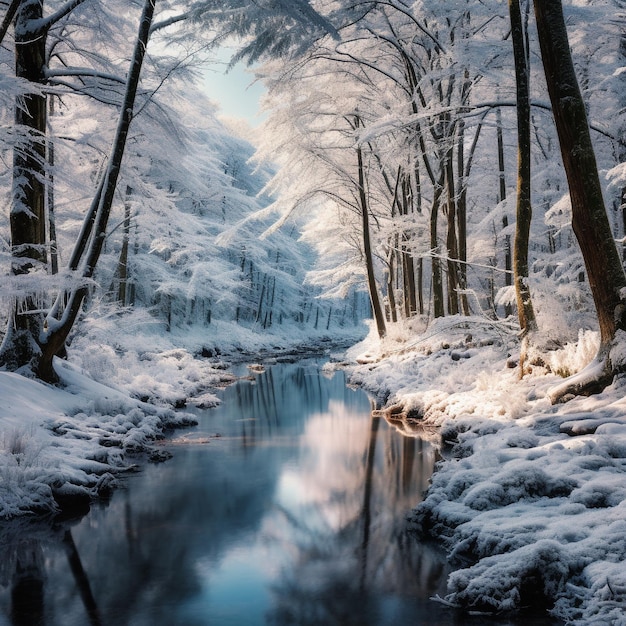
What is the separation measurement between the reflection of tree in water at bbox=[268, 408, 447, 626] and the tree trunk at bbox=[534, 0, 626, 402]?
9.33 feet

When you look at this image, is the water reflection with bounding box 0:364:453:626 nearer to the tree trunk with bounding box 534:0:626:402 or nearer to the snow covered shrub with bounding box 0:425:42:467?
the snow covered shrub with bounding box 0:425:42:467

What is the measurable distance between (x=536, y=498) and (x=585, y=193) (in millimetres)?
3852

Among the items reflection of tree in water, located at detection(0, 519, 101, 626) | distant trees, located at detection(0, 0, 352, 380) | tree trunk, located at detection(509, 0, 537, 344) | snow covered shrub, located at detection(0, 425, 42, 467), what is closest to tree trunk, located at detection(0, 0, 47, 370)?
distant trees, located at detection(0, 0, 352, 380)

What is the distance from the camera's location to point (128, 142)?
1041 centimetres

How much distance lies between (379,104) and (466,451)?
1329 centimetres

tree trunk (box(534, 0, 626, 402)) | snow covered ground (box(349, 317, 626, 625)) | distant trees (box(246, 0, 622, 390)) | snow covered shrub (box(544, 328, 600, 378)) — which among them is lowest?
snow covered ground (box(349, 317, 626, 625))

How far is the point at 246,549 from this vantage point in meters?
4.91

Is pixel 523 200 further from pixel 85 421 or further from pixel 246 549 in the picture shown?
pixel 85 421

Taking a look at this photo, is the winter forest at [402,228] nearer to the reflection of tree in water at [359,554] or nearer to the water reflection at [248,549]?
the reflection of tree in water at [359,554]

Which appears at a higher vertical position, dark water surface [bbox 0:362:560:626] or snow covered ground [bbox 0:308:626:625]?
snow covered ground [bbox 0:308:626:625]

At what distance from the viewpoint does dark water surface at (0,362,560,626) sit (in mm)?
3799

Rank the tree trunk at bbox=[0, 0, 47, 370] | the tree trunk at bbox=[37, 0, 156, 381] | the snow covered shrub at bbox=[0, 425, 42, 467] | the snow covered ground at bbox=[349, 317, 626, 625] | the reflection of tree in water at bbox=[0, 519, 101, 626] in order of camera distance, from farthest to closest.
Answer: the tree trunk at bbox=[37, 0, 156, 381] → the tree trunk at bbox=[0, 0, 47, 370] → the snow covered shrub at bbox=[0, 425, 42, 467] → the reflection of tree in water at bbox=[0, 519, 101, 626] → the snow covered ground at bbox=[349, 317, 626, 625]

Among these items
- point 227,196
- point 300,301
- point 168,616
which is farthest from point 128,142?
point 300,301

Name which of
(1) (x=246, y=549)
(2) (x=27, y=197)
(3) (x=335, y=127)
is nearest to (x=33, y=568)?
(1) (x=246, y=549)
